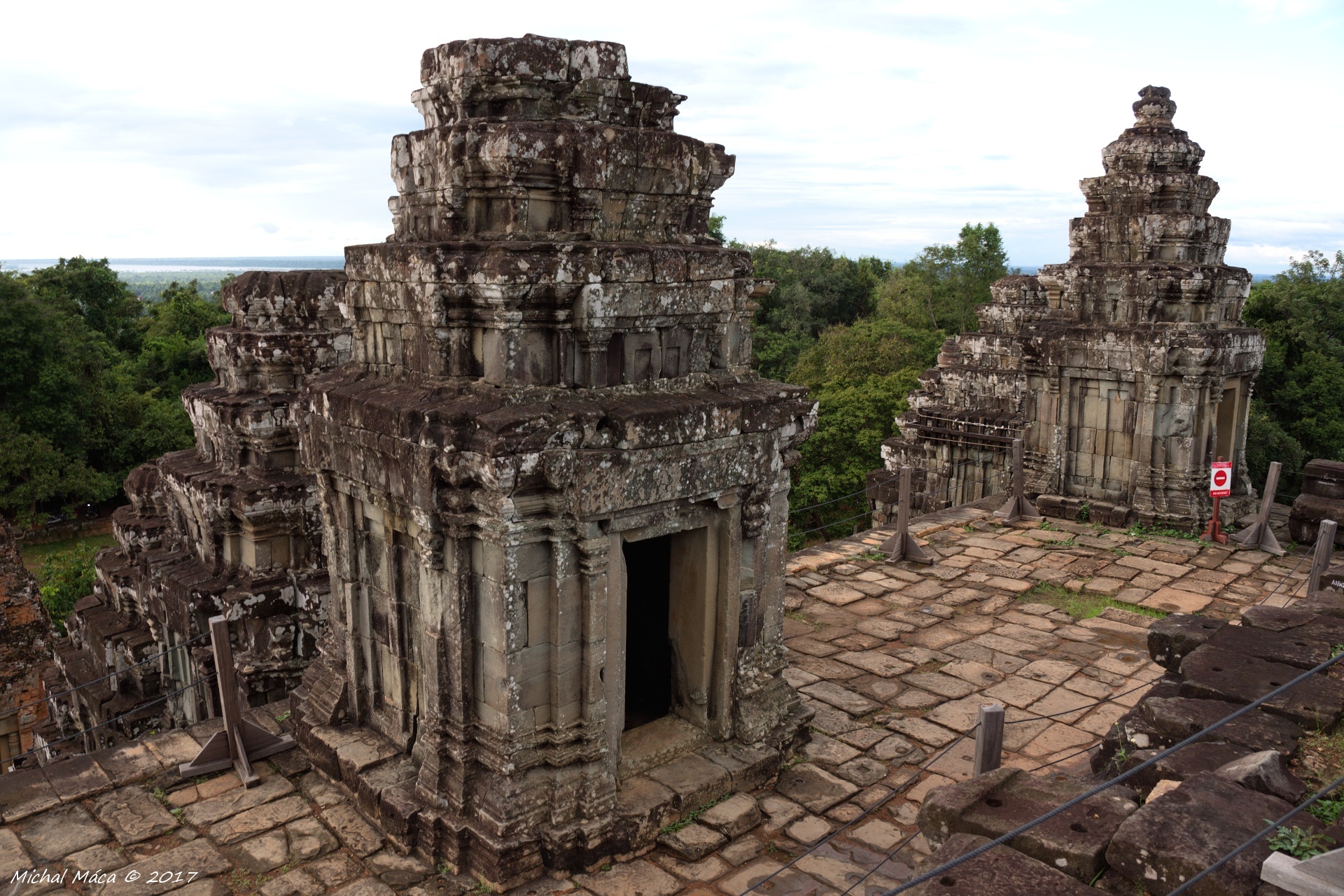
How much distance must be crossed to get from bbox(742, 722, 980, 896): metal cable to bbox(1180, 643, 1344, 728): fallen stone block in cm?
138

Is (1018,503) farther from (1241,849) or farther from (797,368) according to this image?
(797,368)

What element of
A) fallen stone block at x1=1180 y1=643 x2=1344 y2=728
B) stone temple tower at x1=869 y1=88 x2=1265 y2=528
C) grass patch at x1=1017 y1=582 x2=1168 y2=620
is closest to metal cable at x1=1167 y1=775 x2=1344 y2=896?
fallen stone block at x1=1180 y1=643 x2=1344 y2=728

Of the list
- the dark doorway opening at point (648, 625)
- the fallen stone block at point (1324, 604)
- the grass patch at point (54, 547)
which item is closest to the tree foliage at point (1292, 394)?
the fallen stone block at point (1324, 604)

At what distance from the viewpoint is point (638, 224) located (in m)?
5.79

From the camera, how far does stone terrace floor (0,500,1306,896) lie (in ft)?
17.4

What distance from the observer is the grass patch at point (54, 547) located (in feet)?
84.8

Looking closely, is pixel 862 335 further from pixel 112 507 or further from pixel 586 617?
pixel 586 617

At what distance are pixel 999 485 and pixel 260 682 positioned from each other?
12166mm

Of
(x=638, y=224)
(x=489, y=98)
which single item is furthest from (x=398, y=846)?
(x=489, y=98)

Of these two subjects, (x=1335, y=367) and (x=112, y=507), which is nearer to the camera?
(x=1335, y=367)

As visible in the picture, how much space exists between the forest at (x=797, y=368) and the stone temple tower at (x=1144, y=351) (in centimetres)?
346

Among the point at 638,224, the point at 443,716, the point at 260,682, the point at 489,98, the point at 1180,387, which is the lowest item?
the point at 260,682

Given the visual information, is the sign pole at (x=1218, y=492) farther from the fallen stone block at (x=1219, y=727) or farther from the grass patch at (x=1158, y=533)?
the fallen stone block at (x=1219, y=727)

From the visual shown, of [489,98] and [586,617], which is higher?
[489,98]
